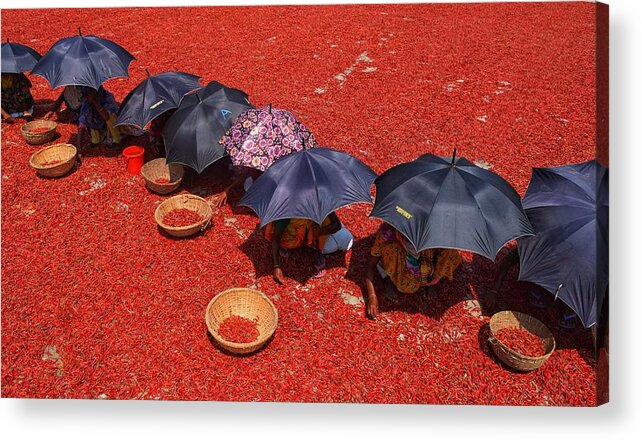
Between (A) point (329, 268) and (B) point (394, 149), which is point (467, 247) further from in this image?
(B) point (394, 149)

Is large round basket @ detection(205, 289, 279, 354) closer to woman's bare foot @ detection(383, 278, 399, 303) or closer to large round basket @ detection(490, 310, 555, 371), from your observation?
woman's bare foot @ detection(383, 278, 399, 303)

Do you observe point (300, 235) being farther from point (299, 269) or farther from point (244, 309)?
point (244, 309)

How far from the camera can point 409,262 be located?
6.11 meters

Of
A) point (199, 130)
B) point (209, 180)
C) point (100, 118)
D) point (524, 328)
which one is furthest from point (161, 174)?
point (524, 328)

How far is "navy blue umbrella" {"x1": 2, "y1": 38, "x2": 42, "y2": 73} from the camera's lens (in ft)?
31.7

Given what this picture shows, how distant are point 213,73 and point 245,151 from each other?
24.9 ft

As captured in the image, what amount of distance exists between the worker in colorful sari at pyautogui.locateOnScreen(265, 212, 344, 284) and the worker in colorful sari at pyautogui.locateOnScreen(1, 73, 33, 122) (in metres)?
8.26

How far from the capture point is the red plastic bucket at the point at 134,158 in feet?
29.2

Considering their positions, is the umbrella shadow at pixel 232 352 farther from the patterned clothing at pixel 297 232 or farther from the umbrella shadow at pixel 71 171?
the umbrella shadow at pixel 71 171

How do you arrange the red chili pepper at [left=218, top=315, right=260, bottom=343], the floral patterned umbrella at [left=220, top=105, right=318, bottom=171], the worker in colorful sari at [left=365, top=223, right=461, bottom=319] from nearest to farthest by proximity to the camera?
the red chili pepper at [left=218, top=315, right=260, bottom=343] → the worker in colorful sari at [left=365, top=223, right=461, bottom=319] → the floral patterned umbrella at [left=220, top=105, right=318, bottom=171]

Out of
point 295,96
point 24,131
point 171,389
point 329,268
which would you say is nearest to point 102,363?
point 171,389

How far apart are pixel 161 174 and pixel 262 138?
308 cm

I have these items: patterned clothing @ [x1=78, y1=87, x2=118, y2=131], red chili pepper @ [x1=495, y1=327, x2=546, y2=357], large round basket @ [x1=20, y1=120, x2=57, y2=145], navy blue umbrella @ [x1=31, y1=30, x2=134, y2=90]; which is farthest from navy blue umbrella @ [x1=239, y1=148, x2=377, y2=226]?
large round basket @ [x1=20, y1=120, x2=57, y2=145]

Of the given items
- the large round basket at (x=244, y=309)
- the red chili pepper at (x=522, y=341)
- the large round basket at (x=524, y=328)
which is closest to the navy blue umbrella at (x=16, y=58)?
the large round basket at (x=244, y=309)
